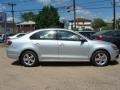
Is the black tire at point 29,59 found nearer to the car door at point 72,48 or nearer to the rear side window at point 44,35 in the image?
the rear side window at point 44,35

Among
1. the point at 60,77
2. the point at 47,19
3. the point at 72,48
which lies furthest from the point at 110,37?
the point at 47,19

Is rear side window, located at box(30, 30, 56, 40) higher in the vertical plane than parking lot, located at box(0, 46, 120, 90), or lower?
higher

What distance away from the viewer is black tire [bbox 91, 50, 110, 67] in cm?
1352

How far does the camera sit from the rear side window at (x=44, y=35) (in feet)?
44.7

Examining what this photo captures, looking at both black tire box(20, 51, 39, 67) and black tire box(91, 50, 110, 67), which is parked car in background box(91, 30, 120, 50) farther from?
black tire box(20, 51, 39, 67)

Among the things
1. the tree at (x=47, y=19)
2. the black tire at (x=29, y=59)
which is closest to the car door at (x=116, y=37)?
the black tire at (x=29, y=59)

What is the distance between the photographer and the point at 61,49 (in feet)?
44.2

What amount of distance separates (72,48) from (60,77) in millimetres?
2843

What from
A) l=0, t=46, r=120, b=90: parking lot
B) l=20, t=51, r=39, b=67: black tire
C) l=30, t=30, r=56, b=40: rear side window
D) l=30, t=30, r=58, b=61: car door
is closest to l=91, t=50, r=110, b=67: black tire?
l=0, t=46, r=120, b=90: parking lot

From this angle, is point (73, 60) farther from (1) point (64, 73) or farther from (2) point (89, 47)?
(1) point (64, 73)

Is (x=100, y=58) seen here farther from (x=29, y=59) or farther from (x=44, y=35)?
(x=29, y=59)

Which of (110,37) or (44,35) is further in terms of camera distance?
(110,37)

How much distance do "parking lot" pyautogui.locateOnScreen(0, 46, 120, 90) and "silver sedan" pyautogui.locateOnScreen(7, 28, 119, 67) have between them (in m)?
0.34

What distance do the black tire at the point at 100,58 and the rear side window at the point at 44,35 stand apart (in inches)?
70.1
